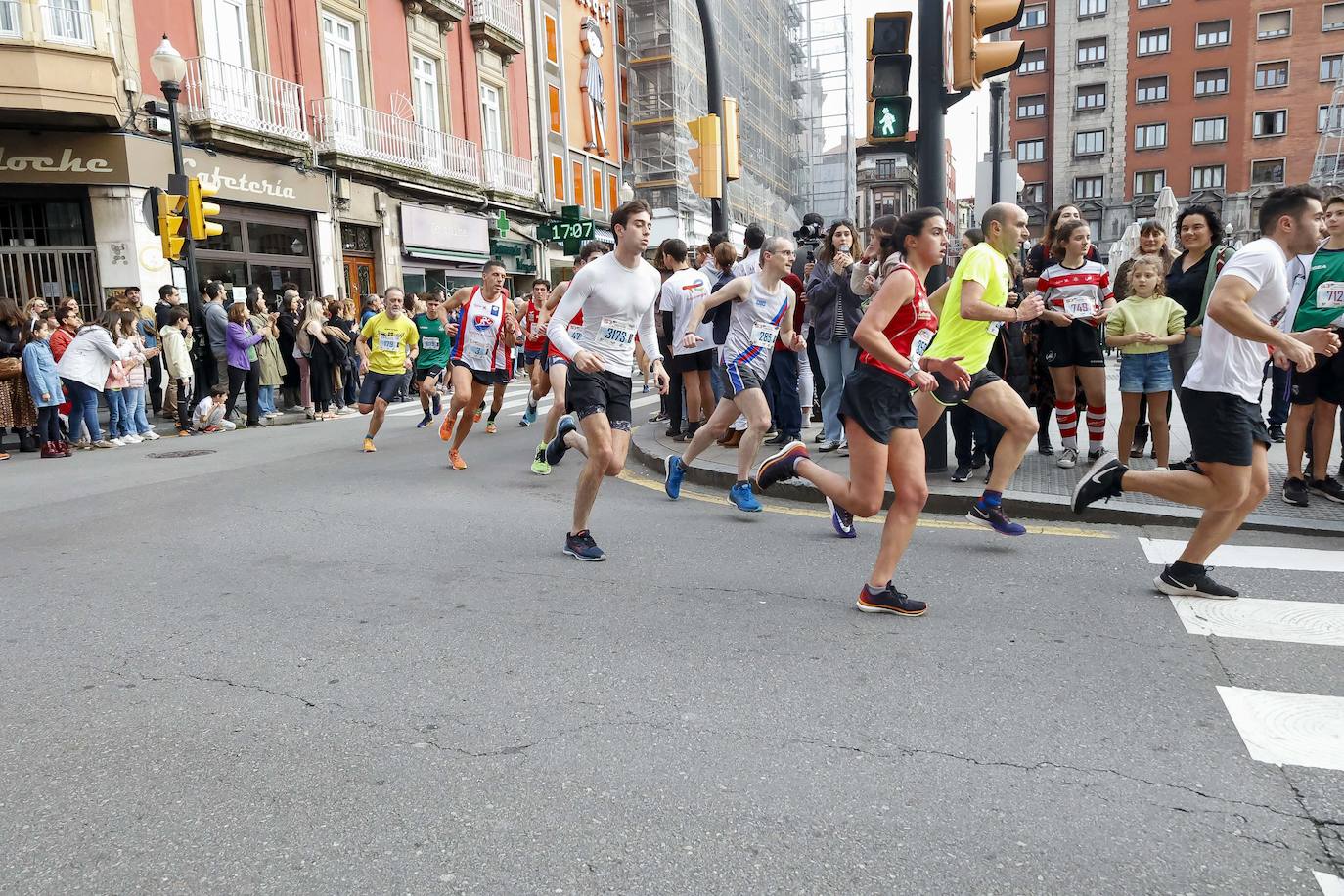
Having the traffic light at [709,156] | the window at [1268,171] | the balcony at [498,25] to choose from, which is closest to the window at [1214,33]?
the window at [1268,171]

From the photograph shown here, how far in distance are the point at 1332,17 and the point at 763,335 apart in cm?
6294

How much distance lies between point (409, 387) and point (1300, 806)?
17.5 meters

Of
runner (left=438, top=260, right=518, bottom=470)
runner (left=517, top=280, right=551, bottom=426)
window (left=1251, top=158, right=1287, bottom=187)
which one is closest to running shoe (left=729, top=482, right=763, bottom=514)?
runner (left=438, top=260, right=518, bottom=470)

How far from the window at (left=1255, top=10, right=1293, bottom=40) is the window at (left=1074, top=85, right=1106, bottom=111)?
Result: 8278mm

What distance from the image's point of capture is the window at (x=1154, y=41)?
57.9 meters

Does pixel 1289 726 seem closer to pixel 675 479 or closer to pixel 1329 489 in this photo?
pixel 1329 489

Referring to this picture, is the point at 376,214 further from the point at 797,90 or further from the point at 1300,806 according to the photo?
the point at 797,90

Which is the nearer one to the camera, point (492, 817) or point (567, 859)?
point (567, 859)

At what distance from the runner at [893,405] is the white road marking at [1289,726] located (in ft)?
4.40

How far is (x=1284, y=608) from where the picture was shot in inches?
173

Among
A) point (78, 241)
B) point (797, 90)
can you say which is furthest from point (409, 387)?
point (797, 90)

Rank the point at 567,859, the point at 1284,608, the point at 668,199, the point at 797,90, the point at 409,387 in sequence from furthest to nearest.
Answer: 1. the point at 797,90
2. the point at 668,199
3. the point at 409,387
4. the point at 1284,608
5. the point at 567,859

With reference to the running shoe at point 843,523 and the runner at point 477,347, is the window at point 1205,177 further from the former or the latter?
the running shoe at point 843,523

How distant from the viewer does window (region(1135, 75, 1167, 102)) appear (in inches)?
2306
